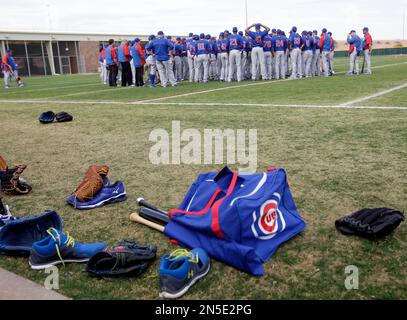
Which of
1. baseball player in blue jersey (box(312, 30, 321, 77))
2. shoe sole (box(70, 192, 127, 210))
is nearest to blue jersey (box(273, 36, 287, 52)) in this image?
baseball player in blue jersey (box(312, 30, 321, 77))

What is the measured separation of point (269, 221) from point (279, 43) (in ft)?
54.4

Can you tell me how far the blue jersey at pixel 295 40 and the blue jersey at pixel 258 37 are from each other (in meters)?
1.35

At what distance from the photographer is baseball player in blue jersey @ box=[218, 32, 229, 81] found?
18.4 meters

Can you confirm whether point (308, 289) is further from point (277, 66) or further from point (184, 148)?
point (277, 66)

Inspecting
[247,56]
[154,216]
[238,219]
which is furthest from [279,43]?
[238,219]

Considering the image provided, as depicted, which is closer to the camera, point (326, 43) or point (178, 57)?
point (326, 43)

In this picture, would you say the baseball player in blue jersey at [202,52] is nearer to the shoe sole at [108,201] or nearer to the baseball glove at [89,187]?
the baseball glove at [89,187]

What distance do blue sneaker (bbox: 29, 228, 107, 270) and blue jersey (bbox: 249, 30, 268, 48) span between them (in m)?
16.5

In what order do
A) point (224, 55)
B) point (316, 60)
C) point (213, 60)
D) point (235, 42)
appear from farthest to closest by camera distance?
point (316, 60), point (213, 60), point (224, 55), point (235, 42)

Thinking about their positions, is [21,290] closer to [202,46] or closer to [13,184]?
[13,184]

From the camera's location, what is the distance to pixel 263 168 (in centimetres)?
455

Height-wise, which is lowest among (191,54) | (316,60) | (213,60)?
(316,60)

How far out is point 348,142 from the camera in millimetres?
5527

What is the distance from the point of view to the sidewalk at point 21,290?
7.47 feet
